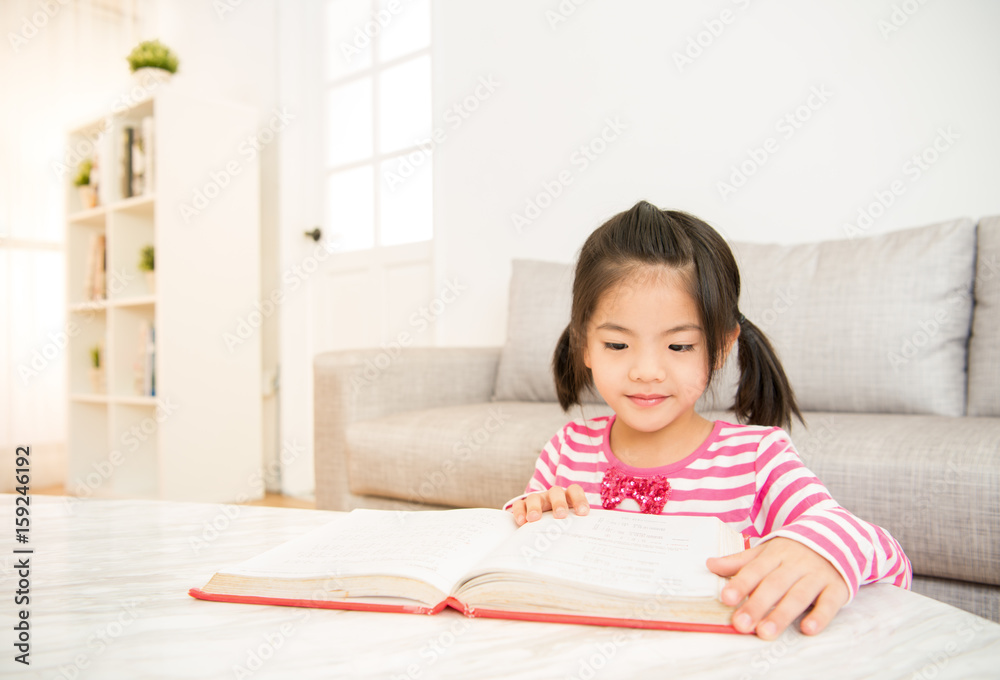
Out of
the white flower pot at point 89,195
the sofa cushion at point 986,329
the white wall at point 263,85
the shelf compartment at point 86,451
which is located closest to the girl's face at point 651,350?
the sofa cushion at point 986,329

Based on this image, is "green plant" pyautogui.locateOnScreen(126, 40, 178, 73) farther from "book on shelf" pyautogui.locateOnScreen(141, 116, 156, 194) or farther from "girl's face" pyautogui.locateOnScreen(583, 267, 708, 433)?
"girl's face" pyautogui.locateOnScreen(583, 267, 708, 433)

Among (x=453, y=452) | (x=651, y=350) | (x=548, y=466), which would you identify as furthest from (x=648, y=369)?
(x=453, y=452)

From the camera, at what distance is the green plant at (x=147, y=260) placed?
2.62 m

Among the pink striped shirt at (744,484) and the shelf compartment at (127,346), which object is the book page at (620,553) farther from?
the shelf compartment at (127,346)

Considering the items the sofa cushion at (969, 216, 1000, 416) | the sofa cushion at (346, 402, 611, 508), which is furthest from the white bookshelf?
the sofa cushion at (969, 216, 1000, 416)

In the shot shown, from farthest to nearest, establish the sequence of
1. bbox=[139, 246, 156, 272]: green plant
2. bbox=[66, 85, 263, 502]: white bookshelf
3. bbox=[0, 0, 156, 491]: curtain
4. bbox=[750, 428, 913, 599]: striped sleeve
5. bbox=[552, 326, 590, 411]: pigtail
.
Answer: bbox=[0, 0, 156, 491]: curtain, bbox=[139, 246, 156, 272]: green plant, bbox=[66, 85, 263, 502]: white bookshelf, bbox=[552, 326, 590, 411]: pigtail, bbox=[750, 428, 913, 599]: striped sleeve

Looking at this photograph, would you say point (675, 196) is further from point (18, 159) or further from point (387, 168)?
point (18, 159)

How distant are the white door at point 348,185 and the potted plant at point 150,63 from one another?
1.54 ft

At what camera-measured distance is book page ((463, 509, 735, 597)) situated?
1.49 ft

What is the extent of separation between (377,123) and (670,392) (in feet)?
7.69

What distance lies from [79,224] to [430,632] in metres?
3.17

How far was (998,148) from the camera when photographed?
1502 millimetres

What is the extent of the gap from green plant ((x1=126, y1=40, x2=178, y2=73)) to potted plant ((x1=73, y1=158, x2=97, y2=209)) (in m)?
0.52

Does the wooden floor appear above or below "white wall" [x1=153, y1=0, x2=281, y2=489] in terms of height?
below
